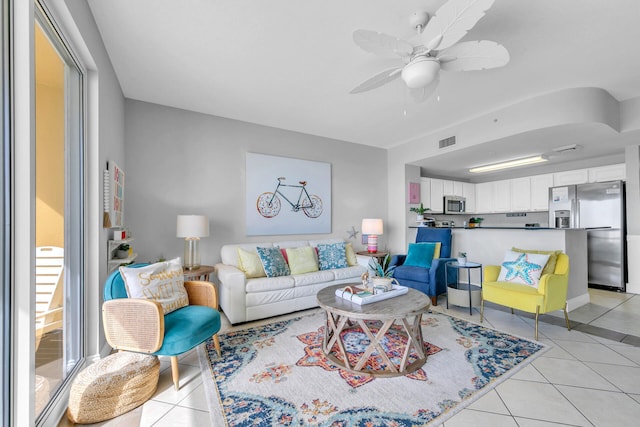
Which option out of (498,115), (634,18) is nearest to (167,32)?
(634,18)

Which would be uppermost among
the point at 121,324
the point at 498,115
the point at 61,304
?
the point at 498,115

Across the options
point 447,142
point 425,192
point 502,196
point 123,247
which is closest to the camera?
point 123,247

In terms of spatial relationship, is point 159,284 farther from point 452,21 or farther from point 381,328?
point 452,21

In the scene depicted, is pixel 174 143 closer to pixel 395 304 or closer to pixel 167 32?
pixel 167 32

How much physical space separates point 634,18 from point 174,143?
4427 mm

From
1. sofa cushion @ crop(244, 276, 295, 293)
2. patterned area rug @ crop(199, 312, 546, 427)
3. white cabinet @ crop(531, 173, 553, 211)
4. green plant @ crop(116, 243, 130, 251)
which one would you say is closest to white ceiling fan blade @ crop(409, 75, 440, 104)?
patterned area rug @ crop(199, 312, 546, 427)

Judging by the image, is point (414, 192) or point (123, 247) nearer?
point (123, 247)

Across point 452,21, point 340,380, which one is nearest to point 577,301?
point 340,380

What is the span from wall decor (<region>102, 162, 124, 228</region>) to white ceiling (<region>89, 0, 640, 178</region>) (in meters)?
1.03

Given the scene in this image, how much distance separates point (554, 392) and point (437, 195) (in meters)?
4.32

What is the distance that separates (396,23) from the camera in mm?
2072

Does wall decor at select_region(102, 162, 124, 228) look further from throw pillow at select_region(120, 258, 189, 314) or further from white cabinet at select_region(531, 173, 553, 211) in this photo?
white cabinet at select_region(531, 173, 553, 211)

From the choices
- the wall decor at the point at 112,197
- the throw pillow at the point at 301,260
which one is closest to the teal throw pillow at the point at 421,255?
the throw pillow at the point at 301,260

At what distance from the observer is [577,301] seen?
139 inches
